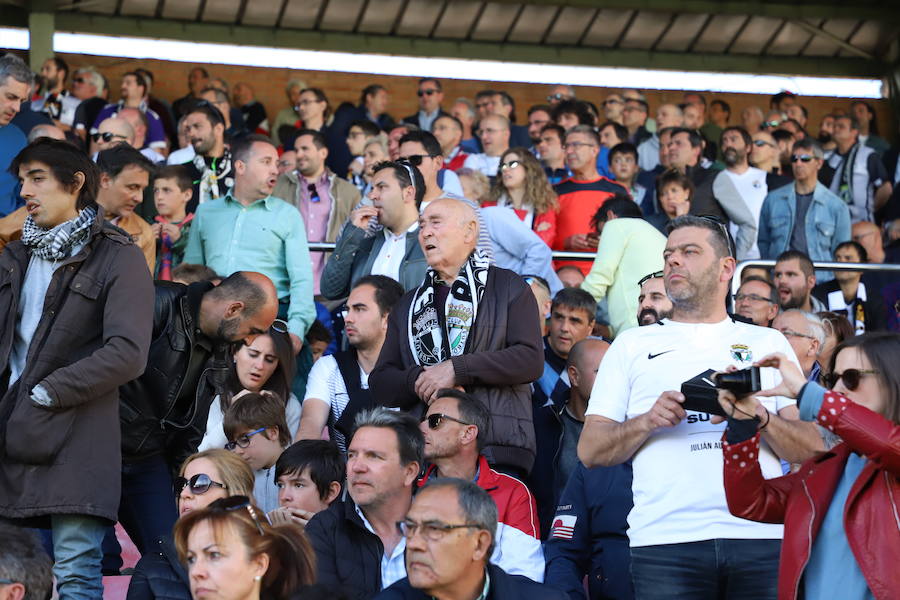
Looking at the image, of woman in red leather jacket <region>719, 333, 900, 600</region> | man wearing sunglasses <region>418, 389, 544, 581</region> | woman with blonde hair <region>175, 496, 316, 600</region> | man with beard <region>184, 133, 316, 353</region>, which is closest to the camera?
woman in red leather jacket <region>719, 333, 900, 600</region>

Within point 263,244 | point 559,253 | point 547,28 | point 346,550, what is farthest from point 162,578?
point 547,28

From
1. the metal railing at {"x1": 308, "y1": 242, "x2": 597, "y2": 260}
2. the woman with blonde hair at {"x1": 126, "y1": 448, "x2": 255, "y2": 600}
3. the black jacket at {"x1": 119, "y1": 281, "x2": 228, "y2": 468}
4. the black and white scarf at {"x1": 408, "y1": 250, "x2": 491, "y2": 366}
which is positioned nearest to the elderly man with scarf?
the black and white scarf at {"x1": 408, "y1": 250, "x2": 491, "y2": 366}

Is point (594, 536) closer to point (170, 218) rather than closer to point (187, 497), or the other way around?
point (187, 497)

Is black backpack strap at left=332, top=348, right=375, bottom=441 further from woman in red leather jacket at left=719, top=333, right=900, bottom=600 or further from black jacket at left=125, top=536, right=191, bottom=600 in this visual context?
woman in red leather jacket at left=719, top=333, right=900, bottom=600

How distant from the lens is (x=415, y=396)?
6145mm

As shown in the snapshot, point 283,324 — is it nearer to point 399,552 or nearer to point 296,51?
point 399,552

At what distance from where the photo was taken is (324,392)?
7238 mm

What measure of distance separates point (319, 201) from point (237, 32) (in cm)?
704

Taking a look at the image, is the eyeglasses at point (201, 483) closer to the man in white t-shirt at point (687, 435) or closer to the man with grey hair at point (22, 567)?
the man with grey hair at point (22, 567)

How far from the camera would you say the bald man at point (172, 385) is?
5664mm

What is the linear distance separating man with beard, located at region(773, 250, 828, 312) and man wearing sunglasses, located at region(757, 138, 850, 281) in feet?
5.77

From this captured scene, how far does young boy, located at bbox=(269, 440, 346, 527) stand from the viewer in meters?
6.02

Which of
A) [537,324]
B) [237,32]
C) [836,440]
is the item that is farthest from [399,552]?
[237,32]

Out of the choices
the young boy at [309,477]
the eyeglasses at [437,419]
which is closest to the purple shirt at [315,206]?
the young boy at [309,477]
